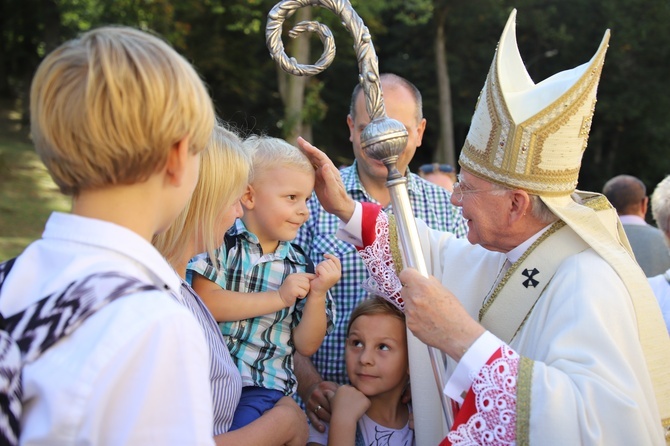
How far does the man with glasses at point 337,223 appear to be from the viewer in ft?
11.0

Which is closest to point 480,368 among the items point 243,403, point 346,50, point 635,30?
point 243,403

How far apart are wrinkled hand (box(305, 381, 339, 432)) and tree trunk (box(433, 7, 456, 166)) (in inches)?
781

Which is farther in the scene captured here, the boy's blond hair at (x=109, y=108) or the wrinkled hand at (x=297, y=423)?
the wrinkled hand at (x=297, y=423)

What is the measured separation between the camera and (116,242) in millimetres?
1521

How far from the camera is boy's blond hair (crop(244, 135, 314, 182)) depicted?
2.92 m

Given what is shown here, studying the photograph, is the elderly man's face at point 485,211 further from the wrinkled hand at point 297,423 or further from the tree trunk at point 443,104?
the tree trunk at point 443,104

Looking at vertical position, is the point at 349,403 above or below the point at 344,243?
below

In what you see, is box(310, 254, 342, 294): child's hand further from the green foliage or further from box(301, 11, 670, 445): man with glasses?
the green foliage

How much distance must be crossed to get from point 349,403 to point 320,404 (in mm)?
212

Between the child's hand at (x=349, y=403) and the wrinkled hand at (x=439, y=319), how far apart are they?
0.69 meters

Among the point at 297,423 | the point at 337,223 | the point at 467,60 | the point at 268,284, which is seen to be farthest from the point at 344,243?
the point at 467,60

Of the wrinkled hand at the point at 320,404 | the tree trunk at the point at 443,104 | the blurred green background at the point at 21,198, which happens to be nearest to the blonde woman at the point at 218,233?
the wrinkled hand at the point at 320,404

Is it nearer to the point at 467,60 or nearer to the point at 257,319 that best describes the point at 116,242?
the point at 257,319

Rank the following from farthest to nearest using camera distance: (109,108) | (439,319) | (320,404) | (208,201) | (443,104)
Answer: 1. (443,104)
2. (320,404)
3. (208,201)
4. (439,319)
5. (109,108)
